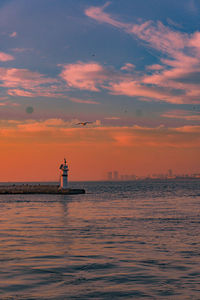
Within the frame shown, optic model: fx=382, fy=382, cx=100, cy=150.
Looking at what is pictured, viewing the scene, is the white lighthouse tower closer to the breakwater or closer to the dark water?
the breakwater

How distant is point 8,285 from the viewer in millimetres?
14664

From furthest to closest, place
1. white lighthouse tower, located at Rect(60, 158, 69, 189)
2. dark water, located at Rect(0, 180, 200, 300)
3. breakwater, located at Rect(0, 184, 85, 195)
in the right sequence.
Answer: breakwater, located at Rect(0, 184, 85, 195), white lighthouse tower, located at Rect(60, 158, 69, 189), dark water, located at Rect(0, 180, 200, 300)

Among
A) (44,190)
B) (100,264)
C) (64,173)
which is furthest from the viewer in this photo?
(44,190)

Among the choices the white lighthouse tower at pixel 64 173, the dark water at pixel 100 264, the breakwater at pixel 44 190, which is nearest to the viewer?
the dark water at pixel 100 264

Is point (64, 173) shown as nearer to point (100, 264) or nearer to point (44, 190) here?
point (44, 190)

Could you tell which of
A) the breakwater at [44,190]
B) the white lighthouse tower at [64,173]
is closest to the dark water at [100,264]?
the white lighthouse tower at [64,173]

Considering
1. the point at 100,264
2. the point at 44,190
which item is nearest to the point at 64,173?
the point at 44,190

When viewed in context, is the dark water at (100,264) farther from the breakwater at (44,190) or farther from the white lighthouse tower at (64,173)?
the breakwater at (44,190)

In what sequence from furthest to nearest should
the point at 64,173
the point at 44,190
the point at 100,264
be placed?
the point at 44,190
the point at 64,173
the point at 100,264

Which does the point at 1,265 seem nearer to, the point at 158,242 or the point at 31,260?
the point at 31,260

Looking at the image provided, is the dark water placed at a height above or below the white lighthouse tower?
below

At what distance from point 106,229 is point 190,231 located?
676cm

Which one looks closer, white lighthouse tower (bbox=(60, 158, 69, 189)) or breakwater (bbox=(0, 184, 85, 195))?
white lighthouse tower (bbox=(60, 158, 69, 189))

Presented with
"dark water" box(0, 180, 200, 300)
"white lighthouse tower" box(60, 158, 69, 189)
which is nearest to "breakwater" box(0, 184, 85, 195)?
"white lighthouse tower" box(60, 158, 69, 189)
